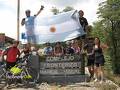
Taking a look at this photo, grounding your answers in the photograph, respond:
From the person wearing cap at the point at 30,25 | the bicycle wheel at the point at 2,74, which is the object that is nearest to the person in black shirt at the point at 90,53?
the person wearing cap at the point at 30,25

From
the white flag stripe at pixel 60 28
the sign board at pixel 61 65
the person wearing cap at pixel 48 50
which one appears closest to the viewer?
the sign board at pixel 61 65

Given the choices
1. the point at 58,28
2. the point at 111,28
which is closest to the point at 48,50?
the point at 58,28

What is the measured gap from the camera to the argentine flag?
16234 millimetres

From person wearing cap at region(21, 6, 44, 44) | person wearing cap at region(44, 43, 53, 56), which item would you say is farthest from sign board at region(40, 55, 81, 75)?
person wearing cap at region(21, 6, 44, 44)

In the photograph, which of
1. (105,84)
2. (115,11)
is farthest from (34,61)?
(115,11)

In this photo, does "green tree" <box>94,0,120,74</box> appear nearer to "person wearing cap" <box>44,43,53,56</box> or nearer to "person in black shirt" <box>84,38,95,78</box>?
"person wearing cap" <box>44,43,53,56</box>

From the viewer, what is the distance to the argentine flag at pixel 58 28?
16.2 m

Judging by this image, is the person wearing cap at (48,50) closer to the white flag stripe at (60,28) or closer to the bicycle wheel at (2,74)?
the white flag stripe at (60,28)

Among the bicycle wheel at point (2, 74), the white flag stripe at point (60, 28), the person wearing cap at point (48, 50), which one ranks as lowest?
the bicycle wheel at point (2, 74)

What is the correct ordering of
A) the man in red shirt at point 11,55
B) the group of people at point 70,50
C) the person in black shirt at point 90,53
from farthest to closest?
the man in red shirt at point 11,55
the person in black shirt at point 90,53
the group of people at point 70,50

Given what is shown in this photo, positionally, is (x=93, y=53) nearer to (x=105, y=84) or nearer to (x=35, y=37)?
(x=105, y=84)

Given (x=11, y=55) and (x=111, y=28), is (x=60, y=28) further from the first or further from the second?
(x=111, y=28)

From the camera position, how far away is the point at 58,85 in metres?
15.2

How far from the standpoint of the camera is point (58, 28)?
54.3 ft
